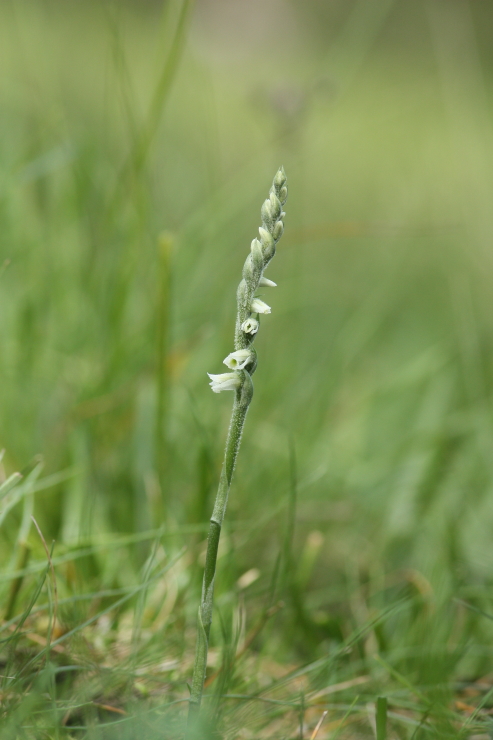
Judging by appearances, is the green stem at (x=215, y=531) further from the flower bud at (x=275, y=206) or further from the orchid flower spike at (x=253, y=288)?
Answer: the flower bud at (x=275, y=206)

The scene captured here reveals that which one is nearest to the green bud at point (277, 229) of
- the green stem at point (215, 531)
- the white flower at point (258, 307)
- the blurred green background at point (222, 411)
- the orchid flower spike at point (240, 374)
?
the orchid flower spike at point (240, 374)

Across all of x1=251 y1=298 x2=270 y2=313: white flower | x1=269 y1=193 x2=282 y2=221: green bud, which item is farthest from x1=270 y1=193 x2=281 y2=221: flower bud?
x1=251 y1=298 x2=270 y2=313: white flower

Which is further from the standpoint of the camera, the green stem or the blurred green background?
the blurred green background

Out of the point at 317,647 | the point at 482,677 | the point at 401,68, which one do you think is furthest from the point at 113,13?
the point at 401,68

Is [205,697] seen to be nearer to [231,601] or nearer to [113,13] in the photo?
[231,601]

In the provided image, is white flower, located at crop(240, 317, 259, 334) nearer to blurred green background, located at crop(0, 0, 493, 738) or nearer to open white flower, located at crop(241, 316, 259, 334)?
open white flower, located at crop(241, 316, 259, 334)

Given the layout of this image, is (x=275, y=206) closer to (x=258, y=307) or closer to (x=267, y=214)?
(x=267, y=214)
